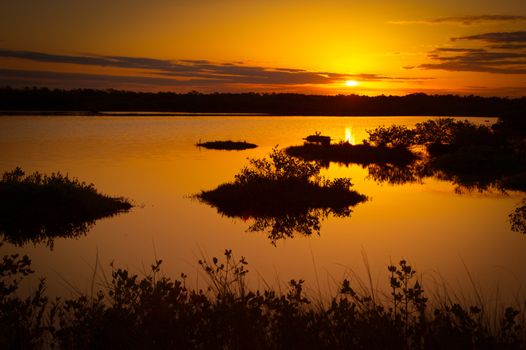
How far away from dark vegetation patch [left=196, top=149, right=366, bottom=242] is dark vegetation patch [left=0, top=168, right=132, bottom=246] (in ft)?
17.0

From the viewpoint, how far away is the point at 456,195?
30219 millimetres

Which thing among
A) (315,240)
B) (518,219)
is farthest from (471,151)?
(315,240)

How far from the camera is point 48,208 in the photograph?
70.7ft

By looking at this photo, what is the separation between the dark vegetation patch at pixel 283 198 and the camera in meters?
23.2

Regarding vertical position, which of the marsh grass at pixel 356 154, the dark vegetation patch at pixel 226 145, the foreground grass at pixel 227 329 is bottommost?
the dark vegetation patch at pixel 226 145

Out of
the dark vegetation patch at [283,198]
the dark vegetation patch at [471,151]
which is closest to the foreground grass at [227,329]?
the dark vegetation patch at [283,198]

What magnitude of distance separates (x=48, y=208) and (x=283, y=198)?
1043cm

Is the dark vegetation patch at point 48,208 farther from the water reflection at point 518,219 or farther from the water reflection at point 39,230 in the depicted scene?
the water reflection at point 518,219

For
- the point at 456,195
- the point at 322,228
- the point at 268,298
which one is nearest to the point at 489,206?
the point at 456,195

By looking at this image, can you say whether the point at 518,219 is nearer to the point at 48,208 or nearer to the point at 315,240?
the point at 315,240

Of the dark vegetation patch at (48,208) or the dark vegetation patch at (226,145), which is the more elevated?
the dark vegetation patch at (48,208)

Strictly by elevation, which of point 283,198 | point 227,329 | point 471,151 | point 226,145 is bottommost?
point 226,145

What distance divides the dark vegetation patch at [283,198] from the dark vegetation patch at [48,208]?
519 cm

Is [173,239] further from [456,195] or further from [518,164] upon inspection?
[518,164]
